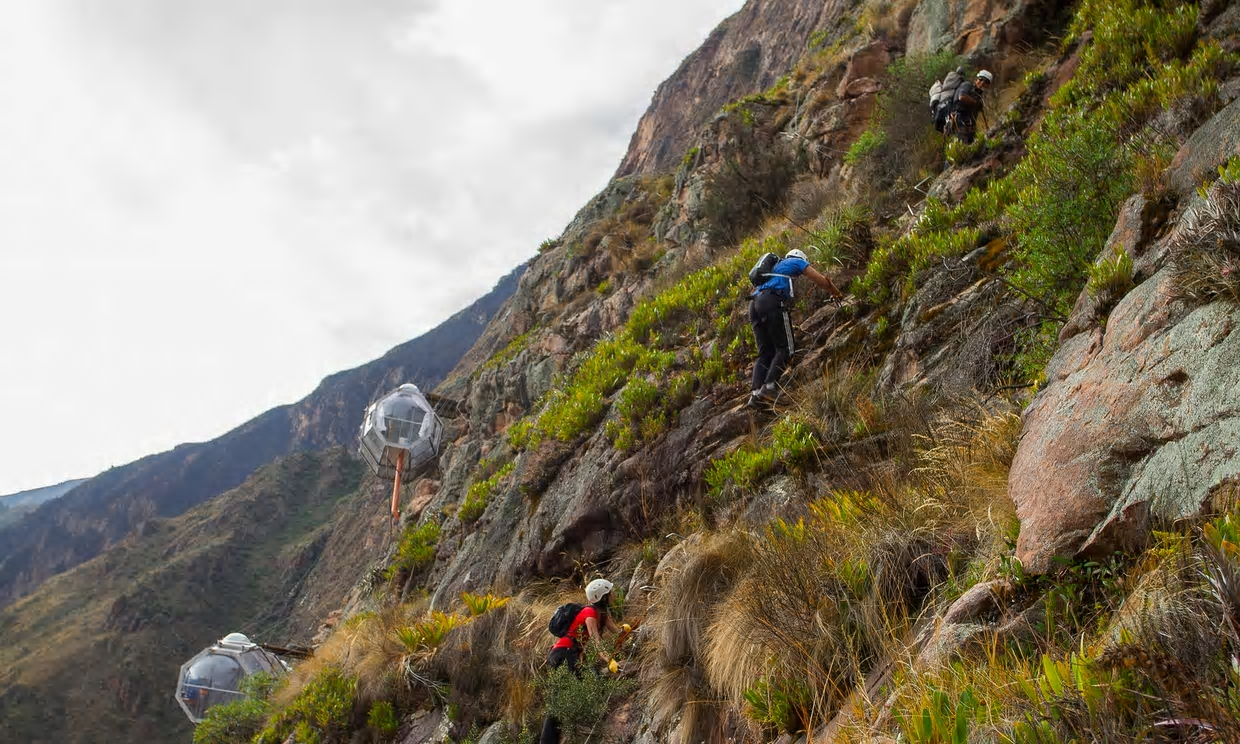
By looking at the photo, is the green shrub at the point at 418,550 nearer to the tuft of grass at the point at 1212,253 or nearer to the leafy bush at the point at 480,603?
the leafy bush at the point at 480,603

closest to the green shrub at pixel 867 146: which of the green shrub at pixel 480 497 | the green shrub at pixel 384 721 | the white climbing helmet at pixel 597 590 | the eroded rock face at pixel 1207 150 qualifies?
the eroded rock face at pixel 1207 150

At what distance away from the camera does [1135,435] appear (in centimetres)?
250

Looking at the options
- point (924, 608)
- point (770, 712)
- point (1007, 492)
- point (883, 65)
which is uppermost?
point (883, 65)

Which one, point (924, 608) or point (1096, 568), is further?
point (924, 608)

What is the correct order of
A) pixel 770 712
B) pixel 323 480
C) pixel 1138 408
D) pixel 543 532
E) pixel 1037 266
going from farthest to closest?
pixel 323 480, pixel 543 532, pixel 1037 266, pixel 770 712, pixel 1138 408

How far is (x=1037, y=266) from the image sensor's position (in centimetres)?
483

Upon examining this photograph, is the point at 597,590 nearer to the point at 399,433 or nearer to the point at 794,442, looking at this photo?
the point at 794,442

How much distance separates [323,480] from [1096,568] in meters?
82.9

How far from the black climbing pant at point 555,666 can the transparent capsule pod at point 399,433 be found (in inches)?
464

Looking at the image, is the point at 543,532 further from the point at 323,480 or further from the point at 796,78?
the point at 323,480

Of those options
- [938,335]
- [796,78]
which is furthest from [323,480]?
[938,335]

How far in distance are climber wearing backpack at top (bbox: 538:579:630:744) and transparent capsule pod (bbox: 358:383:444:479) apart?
1157cm

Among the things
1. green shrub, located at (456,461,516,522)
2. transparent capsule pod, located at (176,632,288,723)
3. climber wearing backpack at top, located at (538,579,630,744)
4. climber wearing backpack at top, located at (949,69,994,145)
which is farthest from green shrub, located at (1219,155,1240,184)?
transparent capsule pod, located at (176,632,288,723)

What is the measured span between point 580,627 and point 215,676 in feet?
56.7
